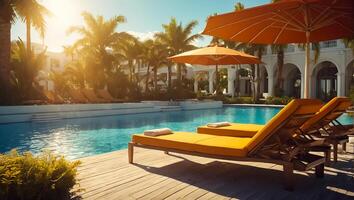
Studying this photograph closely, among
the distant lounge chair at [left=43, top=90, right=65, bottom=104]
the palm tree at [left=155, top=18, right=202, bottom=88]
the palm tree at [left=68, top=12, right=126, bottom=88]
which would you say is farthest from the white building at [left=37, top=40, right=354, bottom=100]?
the distant lounge chair at [left=43, top=90, right=65, bottom=104]

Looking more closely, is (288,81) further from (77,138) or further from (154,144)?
(154,144)

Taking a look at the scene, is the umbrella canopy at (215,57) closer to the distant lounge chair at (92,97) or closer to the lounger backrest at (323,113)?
the lounger backrest at (323,113)

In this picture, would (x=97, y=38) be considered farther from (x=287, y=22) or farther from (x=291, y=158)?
(x=291, y=158)

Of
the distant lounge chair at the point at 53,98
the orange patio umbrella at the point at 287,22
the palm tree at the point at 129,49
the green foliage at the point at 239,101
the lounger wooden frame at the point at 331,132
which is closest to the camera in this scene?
the orange patio umbrella at the point at 287,22

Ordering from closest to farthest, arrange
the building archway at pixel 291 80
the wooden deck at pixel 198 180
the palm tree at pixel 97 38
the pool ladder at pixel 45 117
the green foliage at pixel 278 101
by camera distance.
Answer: the wooden deck at pixel 198 180, the pool ladder at pixel 45 117, the palm tree at pixel 97 38, the green foliage at pixel 278 101, the building archway at pixel 291 80

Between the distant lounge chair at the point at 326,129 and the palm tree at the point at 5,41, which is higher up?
the palm tree at the point at 5,41

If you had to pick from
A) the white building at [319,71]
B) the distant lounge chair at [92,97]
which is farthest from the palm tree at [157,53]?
the distant lounge chair at [92,97]

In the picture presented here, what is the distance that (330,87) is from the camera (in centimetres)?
3056

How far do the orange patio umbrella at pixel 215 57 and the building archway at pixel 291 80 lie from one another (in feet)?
84.0

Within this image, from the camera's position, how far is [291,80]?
34.1 metres

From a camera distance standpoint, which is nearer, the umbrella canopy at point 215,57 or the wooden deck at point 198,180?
the wooden deck at point 198,180

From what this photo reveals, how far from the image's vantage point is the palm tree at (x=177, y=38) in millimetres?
30828

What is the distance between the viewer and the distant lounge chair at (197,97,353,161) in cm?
504

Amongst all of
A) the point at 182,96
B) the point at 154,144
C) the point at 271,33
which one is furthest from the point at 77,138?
the point at 182,96
